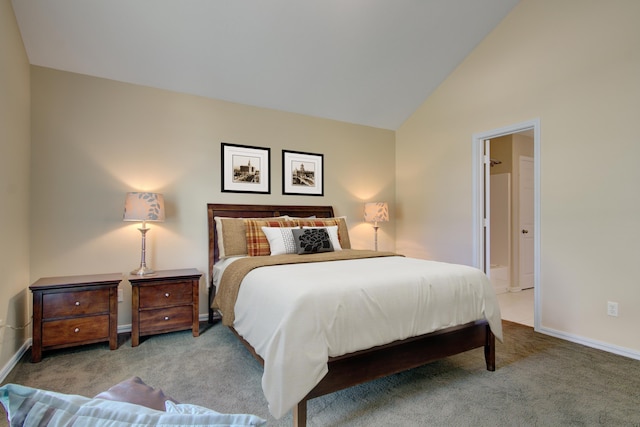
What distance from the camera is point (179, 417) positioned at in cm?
43

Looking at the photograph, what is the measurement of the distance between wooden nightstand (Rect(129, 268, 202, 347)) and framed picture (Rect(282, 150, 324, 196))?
63.9 inches

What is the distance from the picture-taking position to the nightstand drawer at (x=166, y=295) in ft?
9.09

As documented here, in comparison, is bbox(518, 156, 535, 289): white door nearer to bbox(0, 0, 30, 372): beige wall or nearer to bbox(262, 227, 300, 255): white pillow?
bbox(262, 227, 300, 255): white pillow

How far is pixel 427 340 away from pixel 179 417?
186 centimetres

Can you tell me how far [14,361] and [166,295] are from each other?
107 centimetres

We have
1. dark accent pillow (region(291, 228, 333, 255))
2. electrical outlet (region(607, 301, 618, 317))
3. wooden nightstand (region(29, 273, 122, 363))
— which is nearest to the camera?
wooden nightstand (region(29, 273, 122, 363))

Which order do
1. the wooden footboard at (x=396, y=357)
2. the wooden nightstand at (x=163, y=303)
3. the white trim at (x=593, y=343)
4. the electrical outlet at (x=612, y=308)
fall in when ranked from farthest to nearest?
1. the wooden nightstand at (x=163, y=303)
2. the electrical outlet at (x=612, y=308)
3. the white trim at (x=593, y=343)
4. the wooden footboard at (x=396, y=357)

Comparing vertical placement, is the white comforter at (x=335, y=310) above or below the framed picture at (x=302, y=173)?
below

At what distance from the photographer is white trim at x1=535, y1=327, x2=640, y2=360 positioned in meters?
2.53

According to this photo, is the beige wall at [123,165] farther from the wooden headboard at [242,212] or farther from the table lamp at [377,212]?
the table lamp at [377,212]

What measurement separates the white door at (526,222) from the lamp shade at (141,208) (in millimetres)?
4953

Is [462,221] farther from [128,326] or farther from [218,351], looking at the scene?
[128,326]

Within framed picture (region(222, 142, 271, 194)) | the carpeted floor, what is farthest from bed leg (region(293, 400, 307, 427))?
framed picture (region(222, 142, 271, 194))

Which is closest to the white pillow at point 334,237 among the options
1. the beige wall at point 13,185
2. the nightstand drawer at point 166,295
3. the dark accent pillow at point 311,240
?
the dark accent pillow at point 311,240
